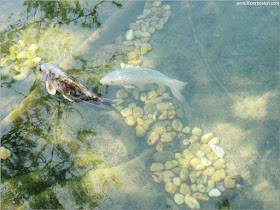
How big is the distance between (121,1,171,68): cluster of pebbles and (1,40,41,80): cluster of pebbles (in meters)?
1.45

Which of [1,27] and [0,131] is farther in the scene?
[1,27]

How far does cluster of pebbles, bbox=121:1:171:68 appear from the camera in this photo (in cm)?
419

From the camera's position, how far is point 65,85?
9.47ft

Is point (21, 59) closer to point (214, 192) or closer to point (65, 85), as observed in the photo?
point (65, 85)

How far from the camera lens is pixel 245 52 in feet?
13.7

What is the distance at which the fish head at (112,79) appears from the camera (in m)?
3.54

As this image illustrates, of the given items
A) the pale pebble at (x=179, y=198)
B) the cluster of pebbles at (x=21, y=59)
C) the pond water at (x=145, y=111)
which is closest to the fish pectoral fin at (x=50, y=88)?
the pond water at (x=145, y=111)

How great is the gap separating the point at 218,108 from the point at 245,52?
1257mm

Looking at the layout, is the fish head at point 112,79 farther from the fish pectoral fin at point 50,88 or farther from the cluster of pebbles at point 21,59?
the cluster of pebbles at point 21,59

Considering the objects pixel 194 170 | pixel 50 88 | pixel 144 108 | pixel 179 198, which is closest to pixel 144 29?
pixel 144 108

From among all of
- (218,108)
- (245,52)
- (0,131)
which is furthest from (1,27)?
(245,52)

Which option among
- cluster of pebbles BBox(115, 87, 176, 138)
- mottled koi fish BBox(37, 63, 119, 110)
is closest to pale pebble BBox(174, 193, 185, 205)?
cluster of pebbles BBox(115, 87, 176, 138)

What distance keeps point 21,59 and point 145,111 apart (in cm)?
215

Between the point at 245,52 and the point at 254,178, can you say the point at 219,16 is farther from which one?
the point at 254,178
